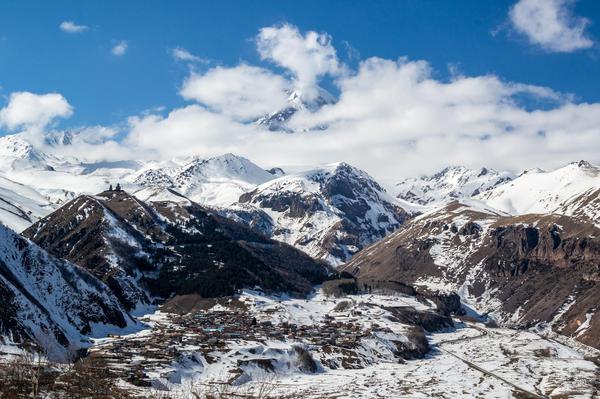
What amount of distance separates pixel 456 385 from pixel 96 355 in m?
99.4

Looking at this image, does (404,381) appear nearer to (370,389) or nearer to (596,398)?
(370,389)

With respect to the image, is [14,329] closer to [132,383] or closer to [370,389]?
[132,383]

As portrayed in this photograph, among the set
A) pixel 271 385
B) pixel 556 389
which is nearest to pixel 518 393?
pixel 556 389

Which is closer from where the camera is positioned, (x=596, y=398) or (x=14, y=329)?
(x=14, y=329)

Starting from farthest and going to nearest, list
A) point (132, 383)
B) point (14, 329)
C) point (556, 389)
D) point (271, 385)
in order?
point (556, 389), point (271, 385), point (14, 329), point (132, 383)

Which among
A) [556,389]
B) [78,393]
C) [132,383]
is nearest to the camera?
[78,393]

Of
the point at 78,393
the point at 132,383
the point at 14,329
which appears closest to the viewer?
the point at 78,393

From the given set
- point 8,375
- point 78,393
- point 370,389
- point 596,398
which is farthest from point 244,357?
point 78,393

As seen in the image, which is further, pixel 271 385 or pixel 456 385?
pixel 456 385

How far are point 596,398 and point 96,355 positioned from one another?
431 feet

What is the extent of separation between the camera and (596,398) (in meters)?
182

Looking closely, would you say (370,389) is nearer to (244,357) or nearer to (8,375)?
(244,357)

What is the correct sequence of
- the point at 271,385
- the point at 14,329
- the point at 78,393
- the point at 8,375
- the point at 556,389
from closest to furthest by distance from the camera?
the point at 78,393 < the point at 8,375 < the point at 14,329 < the point at 271,385 < the point at 556,389

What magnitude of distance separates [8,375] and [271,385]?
95.9 meters
